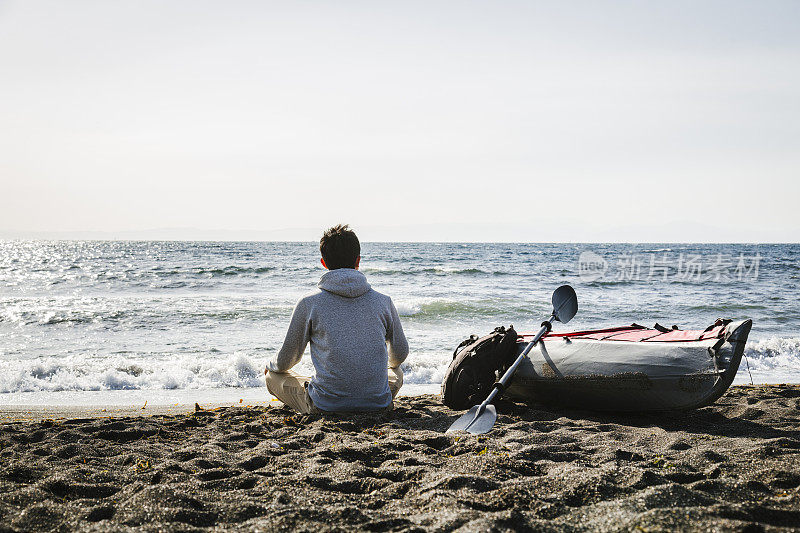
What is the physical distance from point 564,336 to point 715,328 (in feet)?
3.96

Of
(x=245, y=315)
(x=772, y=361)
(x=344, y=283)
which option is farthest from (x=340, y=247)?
(x=245, y=315)

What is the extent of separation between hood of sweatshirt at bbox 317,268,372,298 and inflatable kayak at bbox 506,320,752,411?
71.6 inches

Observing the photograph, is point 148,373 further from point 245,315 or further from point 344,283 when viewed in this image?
point 245,315

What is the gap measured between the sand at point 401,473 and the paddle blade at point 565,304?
1.03 meters

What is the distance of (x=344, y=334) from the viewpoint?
4.05 metres

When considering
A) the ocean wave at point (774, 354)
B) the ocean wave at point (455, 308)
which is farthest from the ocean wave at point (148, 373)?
the ocean wave at point (455, 308)

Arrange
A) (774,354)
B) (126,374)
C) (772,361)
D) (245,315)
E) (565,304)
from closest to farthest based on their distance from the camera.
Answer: (565,304) < (126,374) < (772,361) < (774,354) < (245,315)

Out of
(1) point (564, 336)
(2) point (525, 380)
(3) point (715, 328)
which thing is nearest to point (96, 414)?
(2) point (525, 380)

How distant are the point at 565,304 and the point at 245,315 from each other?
9748mm

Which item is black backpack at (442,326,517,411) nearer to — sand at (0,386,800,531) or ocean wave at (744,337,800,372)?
sand at (0,386,800,531)

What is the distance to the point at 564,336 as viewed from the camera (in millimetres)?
5094

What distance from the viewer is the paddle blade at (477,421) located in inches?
153

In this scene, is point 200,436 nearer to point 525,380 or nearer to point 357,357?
point 357,357

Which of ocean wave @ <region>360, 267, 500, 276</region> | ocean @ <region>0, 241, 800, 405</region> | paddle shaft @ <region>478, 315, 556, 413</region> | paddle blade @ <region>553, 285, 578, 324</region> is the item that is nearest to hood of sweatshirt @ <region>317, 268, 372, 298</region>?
paddle shaft @ <region>478, 315, 556, 413</region>
